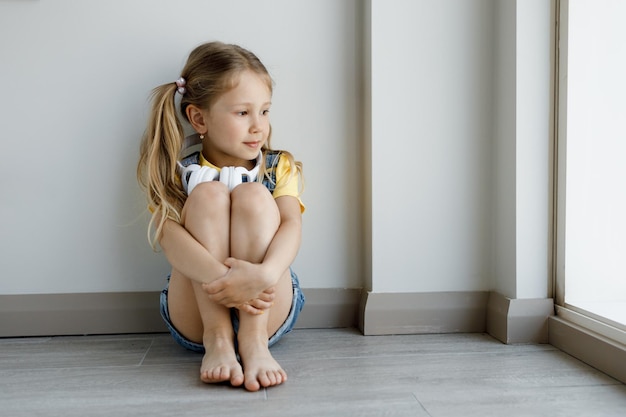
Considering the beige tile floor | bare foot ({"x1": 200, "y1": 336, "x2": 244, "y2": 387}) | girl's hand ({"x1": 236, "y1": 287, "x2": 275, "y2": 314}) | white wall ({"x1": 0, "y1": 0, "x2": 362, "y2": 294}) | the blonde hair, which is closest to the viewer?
Result: the beige tile floor

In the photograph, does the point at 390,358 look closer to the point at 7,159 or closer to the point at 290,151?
the point at 290,151

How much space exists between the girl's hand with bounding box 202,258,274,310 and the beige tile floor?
0.16 metres

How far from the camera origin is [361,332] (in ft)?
4.71

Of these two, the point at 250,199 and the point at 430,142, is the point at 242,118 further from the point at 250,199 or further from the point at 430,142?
the point at 430,142

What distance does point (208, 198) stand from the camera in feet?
3.86

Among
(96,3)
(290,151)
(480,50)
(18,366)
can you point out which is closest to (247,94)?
(290,151)

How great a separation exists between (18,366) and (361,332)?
0.76 metres

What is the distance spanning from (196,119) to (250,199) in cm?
29

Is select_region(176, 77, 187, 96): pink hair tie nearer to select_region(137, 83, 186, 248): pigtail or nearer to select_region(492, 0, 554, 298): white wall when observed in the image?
select_region(137, 83, 186, 248): pigtail

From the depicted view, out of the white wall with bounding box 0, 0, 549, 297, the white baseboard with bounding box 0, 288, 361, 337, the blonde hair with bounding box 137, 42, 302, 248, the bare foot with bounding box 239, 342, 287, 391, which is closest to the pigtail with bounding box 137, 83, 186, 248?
the blonde hair with bounding box 137, 42, 302, 248

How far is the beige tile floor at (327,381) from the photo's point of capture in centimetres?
91

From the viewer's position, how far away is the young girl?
1.11 metres

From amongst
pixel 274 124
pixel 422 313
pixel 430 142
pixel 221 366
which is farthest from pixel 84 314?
pixel 430 142

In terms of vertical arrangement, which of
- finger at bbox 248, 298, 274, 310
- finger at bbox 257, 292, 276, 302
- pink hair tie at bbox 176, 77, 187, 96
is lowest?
finger at bbox 248, 298, 274, 310
